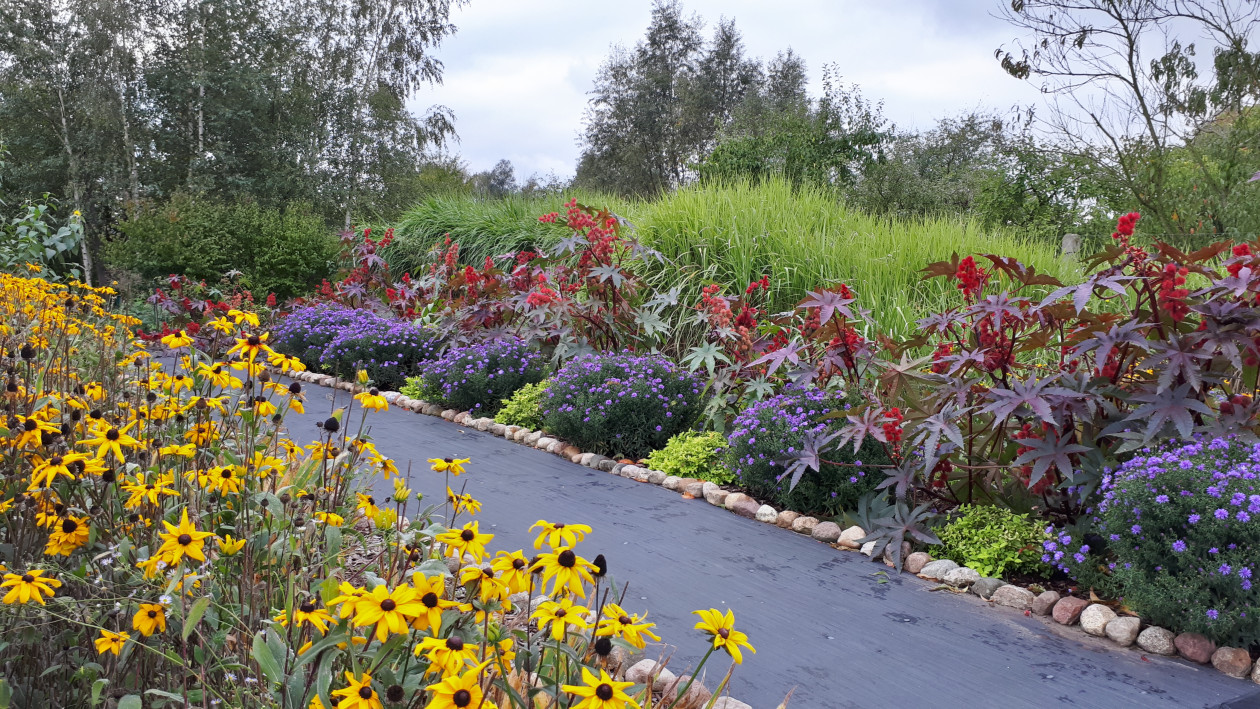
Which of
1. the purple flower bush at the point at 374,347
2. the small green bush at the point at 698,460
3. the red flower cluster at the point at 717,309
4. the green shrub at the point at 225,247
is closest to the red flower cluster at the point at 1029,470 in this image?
the small green bush at the point at 698,460

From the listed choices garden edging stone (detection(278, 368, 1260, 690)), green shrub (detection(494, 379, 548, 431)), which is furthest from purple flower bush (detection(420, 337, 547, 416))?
garden edging stone (detection(278, 368, 1260, 690))

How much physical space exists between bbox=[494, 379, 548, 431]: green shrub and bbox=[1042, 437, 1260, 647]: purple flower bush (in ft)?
10.2

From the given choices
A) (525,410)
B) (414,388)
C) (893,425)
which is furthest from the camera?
(414,388)

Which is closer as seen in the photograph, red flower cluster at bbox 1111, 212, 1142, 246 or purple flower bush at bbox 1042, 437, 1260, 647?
purple flower bush at bbox 1042, 437, 1260, 647

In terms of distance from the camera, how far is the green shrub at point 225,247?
9688 millimetres

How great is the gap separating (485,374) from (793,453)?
2.54m

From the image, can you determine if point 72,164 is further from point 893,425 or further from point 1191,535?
point 1191,535

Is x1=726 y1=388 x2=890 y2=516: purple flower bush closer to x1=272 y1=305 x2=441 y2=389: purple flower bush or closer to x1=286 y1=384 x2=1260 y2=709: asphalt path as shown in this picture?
x1=286 y1=384 x2=1260 y2=709: asphalt path

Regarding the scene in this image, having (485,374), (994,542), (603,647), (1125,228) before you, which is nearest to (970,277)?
(1125,228)

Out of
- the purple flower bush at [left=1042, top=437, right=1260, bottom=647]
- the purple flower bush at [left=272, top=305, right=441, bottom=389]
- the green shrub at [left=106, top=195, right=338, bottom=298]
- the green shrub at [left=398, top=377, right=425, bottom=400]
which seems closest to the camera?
the purple flower bush at [left=1042, top=437, right=1260, bottom=647]

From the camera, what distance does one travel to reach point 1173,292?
248 centimetres

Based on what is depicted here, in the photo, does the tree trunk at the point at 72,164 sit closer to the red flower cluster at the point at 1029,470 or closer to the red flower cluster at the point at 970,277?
the red flower cluster at the point at 970,277

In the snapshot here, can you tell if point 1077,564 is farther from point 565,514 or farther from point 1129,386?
point 565,514

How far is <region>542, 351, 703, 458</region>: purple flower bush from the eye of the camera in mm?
4203
